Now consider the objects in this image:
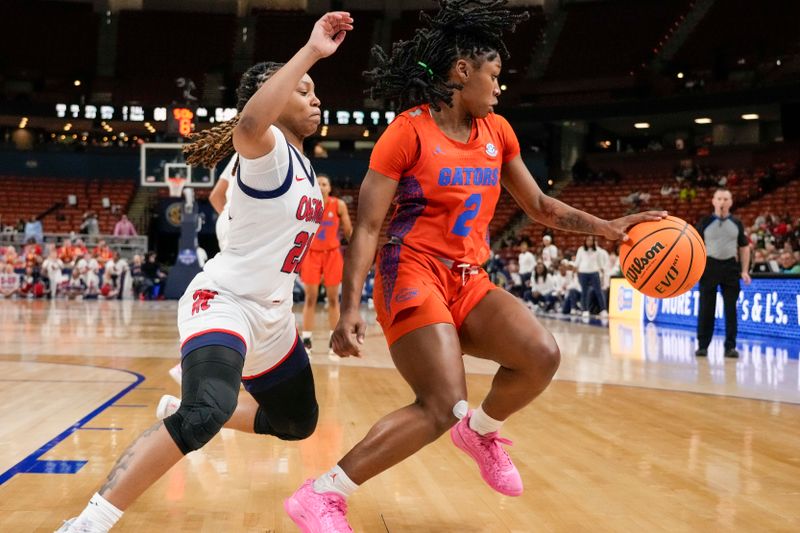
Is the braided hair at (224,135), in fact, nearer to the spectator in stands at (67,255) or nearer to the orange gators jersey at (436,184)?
the orange gators jersey at (436,184)

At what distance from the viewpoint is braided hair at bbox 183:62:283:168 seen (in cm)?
339

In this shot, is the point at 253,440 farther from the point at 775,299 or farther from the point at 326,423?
the point at 775,299

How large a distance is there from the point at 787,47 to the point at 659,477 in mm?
27015

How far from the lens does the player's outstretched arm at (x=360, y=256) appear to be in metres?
3.04

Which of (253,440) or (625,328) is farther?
(625,328)

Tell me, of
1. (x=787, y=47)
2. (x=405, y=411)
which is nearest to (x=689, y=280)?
(x=405, y=411)

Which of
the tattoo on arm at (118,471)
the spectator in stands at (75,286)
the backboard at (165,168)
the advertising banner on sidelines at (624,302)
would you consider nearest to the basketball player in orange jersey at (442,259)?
the tattoo on arm at (118,471)

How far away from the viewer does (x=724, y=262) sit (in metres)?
9.48

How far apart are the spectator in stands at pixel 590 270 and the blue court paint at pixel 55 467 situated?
13.4 metres

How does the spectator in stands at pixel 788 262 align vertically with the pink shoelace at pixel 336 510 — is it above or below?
above

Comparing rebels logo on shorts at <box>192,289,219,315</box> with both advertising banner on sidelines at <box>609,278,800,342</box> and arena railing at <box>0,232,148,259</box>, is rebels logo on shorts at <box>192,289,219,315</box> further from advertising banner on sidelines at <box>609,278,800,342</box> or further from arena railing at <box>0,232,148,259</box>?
arena railing at <box>0,232,148,259</box>

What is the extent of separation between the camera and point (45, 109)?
31.1m

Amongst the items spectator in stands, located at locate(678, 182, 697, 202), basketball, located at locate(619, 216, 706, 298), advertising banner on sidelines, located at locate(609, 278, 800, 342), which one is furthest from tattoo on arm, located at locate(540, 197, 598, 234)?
spectator in stands, located at locate(678, 182, 697, 202)

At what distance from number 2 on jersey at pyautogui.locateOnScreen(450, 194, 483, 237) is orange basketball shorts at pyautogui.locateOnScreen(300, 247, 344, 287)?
5932mm
